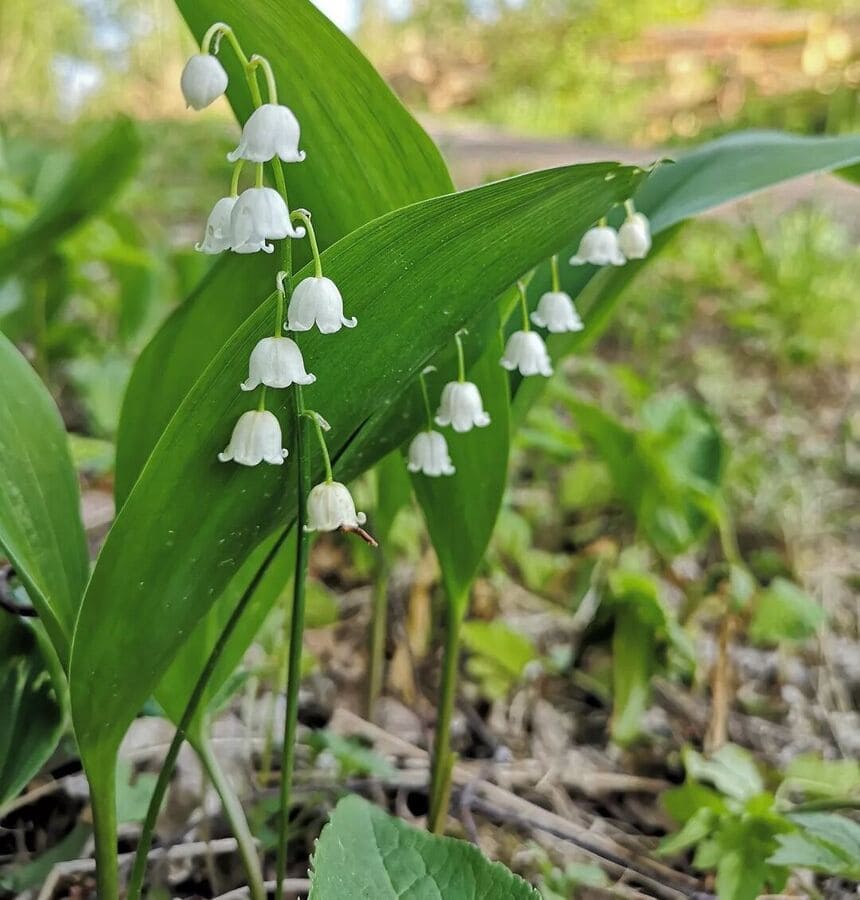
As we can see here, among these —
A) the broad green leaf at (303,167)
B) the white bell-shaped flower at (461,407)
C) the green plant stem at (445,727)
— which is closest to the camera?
the broad green leaf at (303,167)

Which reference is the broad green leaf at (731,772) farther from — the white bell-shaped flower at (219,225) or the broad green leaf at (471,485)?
the white bell-shaped flower at (219,225)

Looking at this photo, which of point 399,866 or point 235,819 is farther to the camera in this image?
point 235,819

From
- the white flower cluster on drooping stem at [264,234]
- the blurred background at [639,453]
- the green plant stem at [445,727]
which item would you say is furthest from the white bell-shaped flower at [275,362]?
the blurred background at [639,453]

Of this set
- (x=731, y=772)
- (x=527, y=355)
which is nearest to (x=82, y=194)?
(x=527, y=355)

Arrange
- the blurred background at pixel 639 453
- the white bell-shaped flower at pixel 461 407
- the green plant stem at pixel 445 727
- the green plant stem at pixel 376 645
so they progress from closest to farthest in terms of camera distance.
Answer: the white bell-shaped flower at pixel 461 407, the green plant stem at pixel 445 727, the green plant stem at pixel 376 645, the blurred background at pixel 639 453

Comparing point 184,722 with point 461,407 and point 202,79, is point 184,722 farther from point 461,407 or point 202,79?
point 202,79

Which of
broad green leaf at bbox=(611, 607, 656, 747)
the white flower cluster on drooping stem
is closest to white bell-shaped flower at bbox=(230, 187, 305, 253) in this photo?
the white flower cluster on drooping stem
